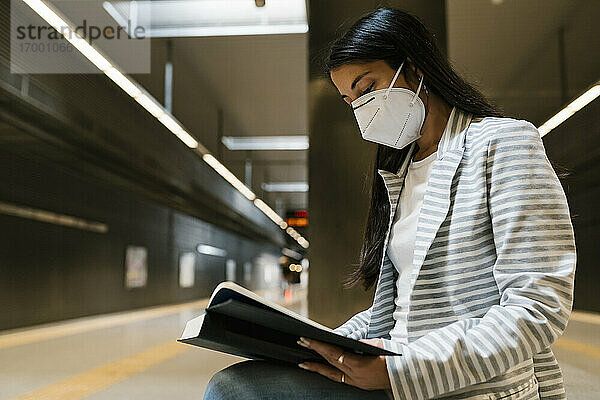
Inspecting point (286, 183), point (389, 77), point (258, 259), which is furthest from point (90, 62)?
point (258, 259)

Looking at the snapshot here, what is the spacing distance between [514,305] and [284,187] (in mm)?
15286

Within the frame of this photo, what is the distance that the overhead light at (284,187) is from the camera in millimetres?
15414

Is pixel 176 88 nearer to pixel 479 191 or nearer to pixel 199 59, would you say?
pixel 199 59

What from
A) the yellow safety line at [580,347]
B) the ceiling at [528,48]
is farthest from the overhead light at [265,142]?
the yellow safety line at [580,347]

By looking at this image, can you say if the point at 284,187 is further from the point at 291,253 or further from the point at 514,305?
the point at 291,253

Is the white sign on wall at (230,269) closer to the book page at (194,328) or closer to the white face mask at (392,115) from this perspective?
the white face mask at (392,115)

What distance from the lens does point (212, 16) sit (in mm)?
5824

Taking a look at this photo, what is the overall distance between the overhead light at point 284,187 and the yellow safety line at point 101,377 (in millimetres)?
10500

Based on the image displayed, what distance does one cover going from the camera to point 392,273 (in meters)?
1.17

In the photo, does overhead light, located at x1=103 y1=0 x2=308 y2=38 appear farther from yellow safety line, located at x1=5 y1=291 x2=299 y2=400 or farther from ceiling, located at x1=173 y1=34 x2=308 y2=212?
yellow safety line, located at x1=5 y1=291 x2=299 y2=400

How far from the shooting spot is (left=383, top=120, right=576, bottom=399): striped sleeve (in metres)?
0.83

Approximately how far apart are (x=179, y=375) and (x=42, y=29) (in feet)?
12.8

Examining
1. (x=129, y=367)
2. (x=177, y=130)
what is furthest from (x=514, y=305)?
(x=177, y=130)

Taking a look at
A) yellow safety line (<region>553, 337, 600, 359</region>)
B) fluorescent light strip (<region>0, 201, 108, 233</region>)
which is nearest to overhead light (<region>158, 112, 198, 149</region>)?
fluorescent light strip (<region>0, 201, 108, 233</region>)
